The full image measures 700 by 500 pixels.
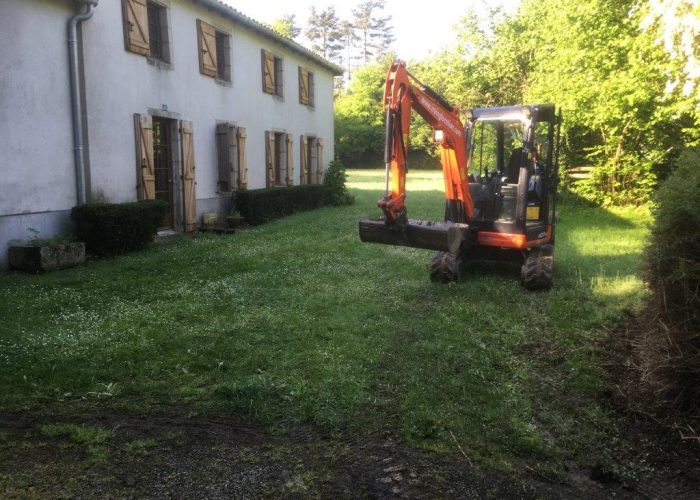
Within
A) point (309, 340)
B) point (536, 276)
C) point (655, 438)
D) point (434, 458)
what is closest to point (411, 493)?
point (434, 458)

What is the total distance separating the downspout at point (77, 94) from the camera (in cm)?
891

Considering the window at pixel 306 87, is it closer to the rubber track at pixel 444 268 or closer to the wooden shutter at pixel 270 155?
the wooden shutter at pixel 270 155

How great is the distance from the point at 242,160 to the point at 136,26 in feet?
13.8

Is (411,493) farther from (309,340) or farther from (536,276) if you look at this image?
(536,276)

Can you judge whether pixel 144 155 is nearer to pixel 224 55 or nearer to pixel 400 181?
pixel 224 55

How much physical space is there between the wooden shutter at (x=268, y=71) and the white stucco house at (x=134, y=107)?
0.03m

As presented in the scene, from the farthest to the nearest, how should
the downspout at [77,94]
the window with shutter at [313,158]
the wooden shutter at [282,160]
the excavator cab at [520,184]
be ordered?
the window with shutter at [313,158] → the wooden shutter at [282,160] → the downspout at [77,94] → the excavator cab at [520,184]

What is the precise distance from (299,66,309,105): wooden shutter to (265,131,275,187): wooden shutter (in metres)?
2.85

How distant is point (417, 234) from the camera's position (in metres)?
6.17

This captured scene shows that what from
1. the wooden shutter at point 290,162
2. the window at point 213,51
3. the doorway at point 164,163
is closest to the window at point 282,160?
the wooden shutter at point 290,162

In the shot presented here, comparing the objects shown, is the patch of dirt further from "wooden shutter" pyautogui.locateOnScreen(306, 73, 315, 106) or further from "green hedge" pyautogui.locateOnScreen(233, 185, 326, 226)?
"wooden shutter" pyautogui.locateOnScreen(306, 73, 315, 106)

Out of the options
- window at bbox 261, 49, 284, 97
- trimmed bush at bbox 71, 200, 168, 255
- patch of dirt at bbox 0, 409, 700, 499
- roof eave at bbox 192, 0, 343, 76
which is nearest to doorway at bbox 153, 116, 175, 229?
trimmed bush at bbox 71, 200, 168, 255

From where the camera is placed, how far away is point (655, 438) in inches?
141

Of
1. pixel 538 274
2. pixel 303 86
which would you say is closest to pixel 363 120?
pixel 303 86
